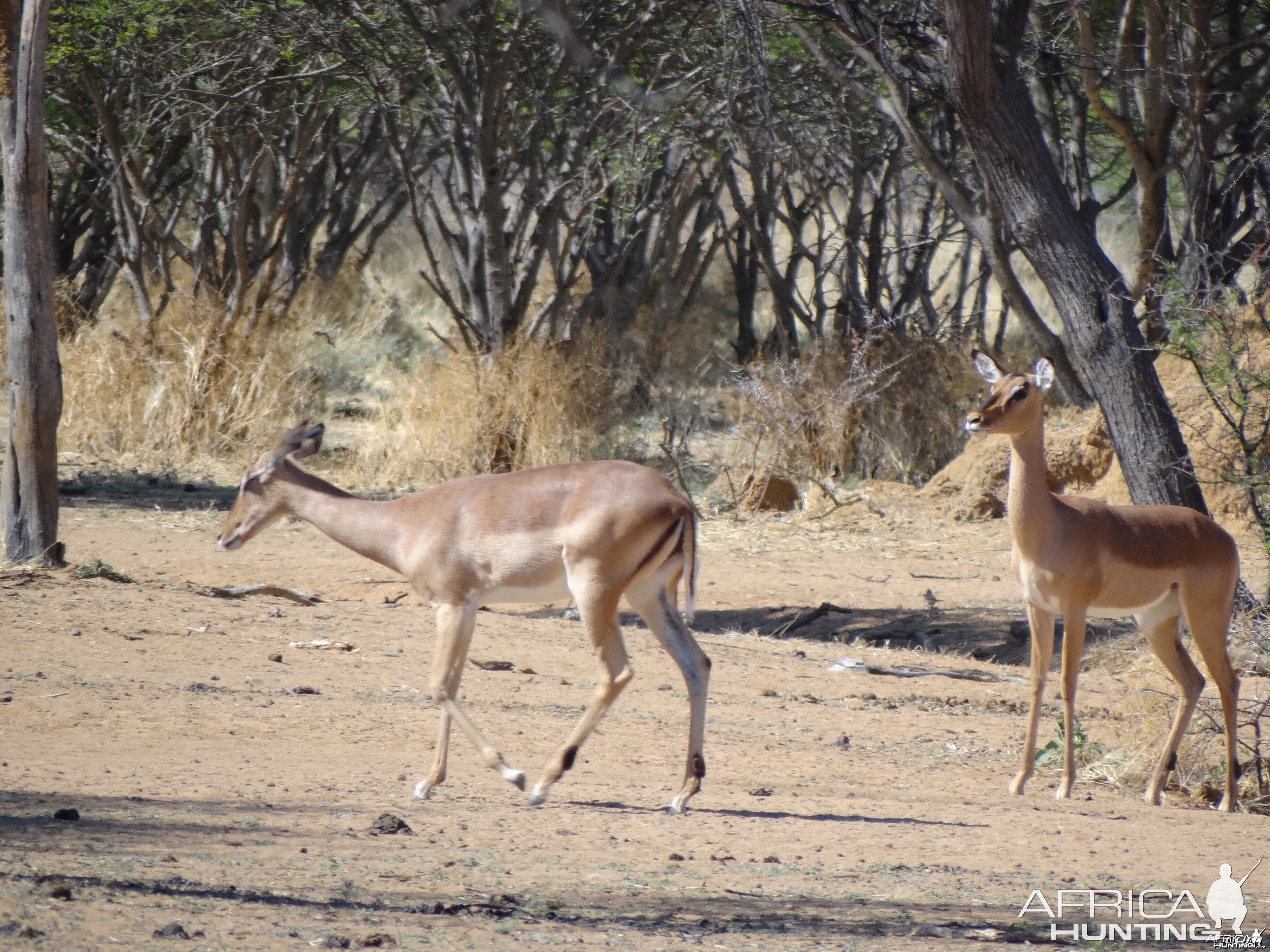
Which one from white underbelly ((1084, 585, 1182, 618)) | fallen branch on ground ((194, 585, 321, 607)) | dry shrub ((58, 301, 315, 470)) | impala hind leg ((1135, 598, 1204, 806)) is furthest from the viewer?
dry shrub ((58, 301, 315, 470))

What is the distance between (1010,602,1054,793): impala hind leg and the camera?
634cm

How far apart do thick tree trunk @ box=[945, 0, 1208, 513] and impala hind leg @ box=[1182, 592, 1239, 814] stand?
1657 mm

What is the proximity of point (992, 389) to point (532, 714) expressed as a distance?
2911 mm

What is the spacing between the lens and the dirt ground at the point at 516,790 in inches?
158

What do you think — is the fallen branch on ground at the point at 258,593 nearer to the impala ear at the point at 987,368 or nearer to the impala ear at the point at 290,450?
the impala ear at the point at 290,450

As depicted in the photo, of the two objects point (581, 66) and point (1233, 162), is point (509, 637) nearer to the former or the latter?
point (581, 66)

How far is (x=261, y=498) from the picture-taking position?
260 inches

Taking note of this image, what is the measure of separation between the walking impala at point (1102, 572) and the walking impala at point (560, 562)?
1.60 m

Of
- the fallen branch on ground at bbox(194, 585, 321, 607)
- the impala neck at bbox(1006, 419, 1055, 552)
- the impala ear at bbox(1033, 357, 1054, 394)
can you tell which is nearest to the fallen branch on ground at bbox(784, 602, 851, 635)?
the fallen branch on ground at bbox(194, 585, 321, 607)

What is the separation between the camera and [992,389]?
21.7 feet

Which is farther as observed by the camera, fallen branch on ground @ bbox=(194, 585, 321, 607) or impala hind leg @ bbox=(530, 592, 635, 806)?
fallen branch on ground @ bbox=(194, 585, 321, 607)

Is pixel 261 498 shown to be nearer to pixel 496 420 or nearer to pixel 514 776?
pixel 514 776

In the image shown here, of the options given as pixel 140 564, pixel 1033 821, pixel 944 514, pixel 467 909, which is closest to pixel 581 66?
pixel 944 514

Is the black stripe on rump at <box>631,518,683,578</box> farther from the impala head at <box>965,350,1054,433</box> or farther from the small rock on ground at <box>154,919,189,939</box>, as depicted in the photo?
the small rock on ground at <box>154,919,189,939</box>
